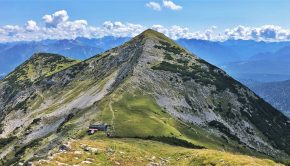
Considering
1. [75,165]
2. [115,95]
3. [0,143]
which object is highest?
[115,95]

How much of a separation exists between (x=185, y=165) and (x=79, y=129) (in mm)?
71879

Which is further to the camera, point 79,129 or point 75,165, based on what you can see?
point 79,129

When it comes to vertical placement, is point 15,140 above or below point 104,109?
below

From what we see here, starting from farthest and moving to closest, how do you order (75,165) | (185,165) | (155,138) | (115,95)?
(115,95), (155,138), (185,165), (75,165)

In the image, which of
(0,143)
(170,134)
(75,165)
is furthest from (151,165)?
(0,143)

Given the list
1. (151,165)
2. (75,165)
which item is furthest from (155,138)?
(75,165)

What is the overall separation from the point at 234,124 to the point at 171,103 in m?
32.9

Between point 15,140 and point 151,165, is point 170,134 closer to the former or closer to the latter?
point 151,165

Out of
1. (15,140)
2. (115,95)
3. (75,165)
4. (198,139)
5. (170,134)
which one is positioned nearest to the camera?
(75,165)

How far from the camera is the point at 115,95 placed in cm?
17438

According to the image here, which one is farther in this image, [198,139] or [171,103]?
[171,103]

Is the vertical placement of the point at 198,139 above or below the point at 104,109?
below

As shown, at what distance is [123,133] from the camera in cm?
12325

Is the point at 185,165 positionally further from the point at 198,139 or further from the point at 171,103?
the point at 171,103
